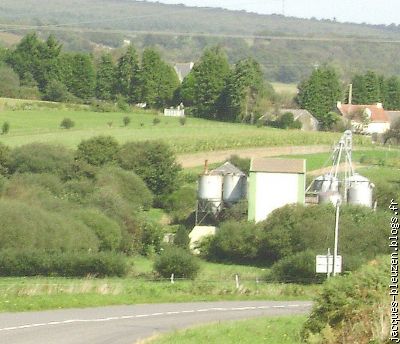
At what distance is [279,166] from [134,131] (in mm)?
22678

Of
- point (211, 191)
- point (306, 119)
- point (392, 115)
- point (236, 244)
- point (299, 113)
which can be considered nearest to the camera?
point (236, 244)

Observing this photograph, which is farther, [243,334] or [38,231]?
[38,231]

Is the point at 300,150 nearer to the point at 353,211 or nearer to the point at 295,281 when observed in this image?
the point at 353,211

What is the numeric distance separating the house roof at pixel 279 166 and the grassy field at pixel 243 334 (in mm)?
→ 34599

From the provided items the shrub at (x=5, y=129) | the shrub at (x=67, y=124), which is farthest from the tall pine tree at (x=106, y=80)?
the shrub at (x=5, y=129)

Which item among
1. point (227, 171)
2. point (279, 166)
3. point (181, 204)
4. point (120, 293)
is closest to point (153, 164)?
point (181, 204)

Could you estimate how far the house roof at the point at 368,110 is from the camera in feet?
320

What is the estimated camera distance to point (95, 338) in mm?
17422

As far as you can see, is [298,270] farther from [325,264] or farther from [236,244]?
[236,244]

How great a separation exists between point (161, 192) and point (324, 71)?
4472 cm

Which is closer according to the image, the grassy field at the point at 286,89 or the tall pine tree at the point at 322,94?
the tall pine tree at the point at 322,94

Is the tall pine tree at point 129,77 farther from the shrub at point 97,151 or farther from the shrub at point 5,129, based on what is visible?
the shrub at point 97,151

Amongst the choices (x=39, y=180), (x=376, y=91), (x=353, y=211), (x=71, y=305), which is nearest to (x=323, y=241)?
(x=353, y=211)

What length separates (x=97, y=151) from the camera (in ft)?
193
